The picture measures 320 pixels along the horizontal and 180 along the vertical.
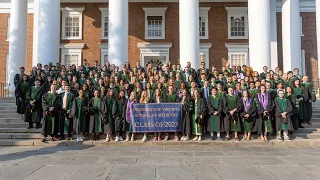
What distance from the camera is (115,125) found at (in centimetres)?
1020

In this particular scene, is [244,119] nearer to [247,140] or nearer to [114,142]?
[247,140]

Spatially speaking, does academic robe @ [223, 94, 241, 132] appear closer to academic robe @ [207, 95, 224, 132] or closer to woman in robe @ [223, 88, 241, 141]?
woman in robe @ [223, 88, 241, 141]

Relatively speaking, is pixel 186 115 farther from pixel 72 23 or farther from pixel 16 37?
pixel 72 23

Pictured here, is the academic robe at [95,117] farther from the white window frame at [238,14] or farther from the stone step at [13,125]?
the white window frame at [238,14]

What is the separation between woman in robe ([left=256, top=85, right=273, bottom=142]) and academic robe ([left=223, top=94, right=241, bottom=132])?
74cm

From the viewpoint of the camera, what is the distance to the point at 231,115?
10.1 m

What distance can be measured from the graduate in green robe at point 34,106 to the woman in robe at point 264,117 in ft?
26.8

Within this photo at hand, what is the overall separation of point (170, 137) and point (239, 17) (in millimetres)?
15508

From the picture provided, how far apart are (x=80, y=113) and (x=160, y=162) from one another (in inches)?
167

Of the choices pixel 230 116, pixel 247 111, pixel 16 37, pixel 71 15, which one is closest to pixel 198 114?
pixel 230 116

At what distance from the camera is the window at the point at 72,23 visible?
22594 mm

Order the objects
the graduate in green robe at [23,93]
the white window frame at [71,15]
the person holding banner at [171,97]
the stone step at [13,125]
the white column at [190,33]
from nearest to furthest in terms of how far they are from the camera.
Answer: the person holding banner at [171,97]
the stone step at [13,125]
the graduate in green robe at [23,93]
the white column at [190,33]
the white window frame at [71,15]

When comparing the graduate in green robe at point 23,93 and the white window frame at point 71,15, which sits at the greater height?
the white window frame at point 71,15

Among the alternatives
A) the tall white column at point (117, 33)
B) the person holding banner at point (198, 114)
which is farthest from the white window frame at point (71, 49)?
the person holding banner at point (198, 114)
